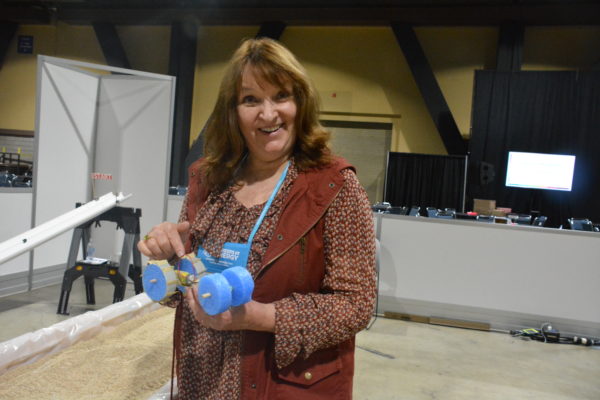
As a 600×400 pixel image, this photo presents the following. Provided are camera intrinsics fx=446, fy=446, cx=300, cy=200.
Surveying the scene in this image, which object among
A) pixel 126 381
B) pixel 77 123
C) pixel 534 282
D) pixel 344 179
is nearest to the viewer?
pixel 344 179

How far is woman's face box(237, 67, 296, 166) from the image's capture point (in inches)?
33.6

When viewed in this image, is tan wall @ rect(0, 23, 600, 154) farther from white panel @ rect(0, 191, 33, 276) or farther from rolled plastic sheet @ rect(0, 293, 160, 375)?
rolled plastic sheet @ rect(0, 293, 160, 375)

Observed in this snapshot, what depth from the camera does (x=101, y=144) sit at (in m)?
4.43

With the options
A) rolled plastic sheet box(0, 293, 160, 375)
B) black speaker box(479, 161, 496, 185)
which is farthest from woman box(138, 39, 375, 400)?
black speaker box(479, 161, 496, 185)

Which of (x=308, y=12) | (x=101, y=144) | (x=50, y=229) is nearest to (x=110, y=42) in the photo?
(x=308, y=12)

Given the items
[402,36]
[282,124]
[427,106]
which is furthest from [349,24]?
[282,124]

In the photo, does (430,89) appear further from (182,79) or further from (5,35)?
(5,35)

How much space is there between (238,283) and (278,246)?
13 centimetres

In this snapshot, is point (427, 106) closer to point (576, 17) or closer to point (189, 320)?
point (576, 17)

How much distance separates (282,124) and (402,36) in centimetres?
821

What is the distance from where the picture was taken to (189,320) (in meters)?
0.91

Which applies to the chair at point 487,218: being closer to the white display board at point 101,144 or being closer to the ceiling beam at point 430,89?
the white display board at point 101,144

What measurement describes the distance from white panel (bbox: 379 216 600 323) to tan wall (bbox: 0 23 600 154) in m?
4.97

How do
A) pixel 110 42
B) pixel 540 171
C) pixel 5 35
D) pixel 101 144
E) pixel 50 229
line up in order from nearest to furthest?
pixel 50 229
pixel 101 144
pixel 540 171
pixel 110 42
pixel 5 35
